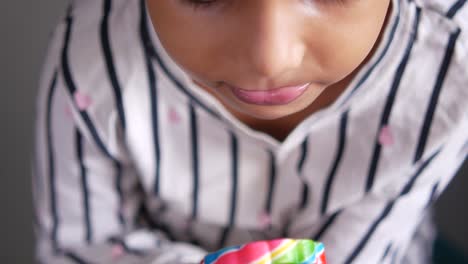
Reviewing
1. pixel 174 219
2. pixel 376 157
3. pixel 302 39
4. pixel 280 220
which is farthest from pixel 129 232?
pixel 302 39

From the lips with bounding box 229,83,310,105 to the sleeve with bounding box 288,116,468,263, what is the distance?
0.20 m

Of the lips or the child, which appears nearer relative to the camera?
the lips

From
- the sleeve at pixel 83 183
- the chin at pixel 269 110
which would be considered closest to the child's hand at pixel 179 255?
the sleeve at pixel 83 183

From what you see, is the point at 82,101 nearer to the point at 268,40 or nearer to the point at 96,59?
the point at 96,59

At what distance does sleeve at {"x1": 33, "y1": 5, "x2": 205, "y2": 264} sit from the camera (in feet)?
1.69

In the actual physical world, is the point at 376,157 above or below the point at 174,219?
above

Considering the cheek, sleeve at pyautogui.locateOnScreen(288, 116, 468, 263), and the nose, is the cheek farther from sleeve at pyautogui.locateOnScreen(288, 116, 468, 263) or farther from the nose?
sleeve at pyautogui.locateOnScreen(288, 116, 468, 263)

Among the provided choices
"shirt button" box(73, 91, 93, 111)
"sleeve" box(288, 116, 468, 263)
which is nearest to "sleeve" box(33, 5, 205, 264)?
"shirt button" box(73, 91, 93, 111)

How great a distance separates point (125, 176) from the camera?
60cm

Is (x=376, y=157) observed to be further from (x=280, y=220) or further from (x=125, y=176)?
(x=125, y=176)

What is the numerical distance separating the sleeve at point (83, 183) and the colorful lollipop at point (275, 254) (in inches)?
5.4

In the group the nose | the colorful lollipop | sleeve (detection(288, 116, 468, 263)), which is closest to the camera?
the nose

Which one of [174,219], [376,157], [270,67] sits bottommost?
[174,219]

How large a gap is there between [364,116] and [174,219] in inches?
8.9
